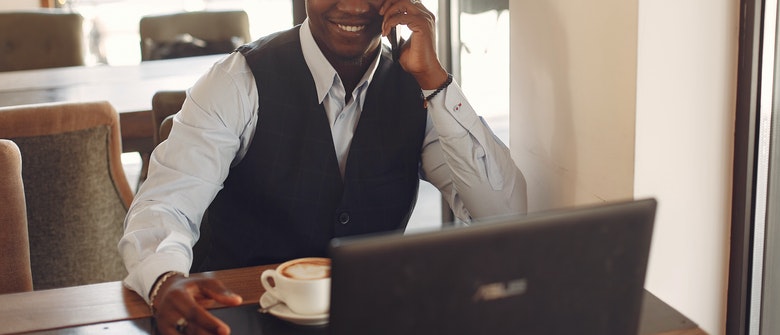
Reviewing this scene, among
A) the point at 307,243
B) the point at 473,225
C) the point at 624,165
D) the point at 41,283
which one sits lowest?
the point at 41,283

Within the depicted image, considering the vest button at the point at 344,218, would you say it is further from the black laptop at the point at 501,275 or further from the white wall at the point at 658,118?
the black laptop at the point at 501,275

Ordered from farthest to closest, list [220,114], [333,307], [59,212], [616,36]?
1. [59,212]
2. [220,114]
3. [616,36]
4. [333,307]

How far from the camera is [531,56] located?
64.4 inches

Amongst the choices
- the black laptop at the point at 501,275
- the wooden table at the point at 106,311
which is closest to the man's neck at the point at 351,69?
the wooden table at the point at 106,311

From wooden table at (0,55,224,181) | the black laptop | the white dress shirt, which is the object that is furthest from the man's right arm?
wooden table at (0,55,224,181)

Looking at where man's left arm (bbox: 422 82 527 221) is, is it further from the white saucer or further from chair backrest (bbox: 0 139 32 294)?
chair backrest (bbox: 0 139 32 294)

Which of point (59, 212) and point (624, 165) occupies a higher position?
point (624, 165)

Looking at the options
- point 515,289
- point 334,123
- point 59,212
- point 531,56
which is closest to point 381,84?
point 334,123

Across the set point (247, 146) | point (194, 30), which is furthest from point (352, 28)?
point (194, 30)

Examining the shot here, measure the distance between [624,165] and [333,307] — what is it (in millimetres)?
806

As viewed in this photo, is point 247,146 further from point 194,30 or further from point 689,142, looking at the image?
point 194,30

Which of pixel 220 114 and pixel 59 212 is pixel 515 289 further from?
pixel 59 212

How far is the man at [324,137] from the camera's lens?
63.1 inches

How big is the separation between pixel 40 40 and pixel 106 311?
301cm
